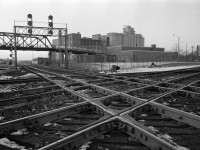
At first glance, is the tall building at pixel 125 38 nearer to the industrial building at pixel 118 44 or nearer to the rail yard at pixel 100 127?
the industrial building at pixel 118 44

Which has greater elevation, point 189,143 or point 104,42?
point 104,42

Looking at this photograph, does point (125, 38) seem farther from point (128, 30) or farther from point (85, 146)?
point (85, 146)

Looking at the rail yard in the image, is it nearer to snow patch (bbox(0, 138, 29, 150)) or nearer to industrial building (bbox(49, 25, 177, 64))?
snow patch (bbox(0, 138, 29, 150))

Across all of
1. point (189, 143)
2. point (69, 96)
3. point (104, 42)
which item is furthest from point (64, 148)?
point (104, 42)

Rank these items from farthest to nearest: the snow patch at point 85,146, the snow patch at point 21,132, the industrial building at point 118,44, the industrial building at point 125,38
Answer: the industrial building at point 125,38 → the industrial building at point 118,44 → the snow patch at point 21,132 → the snow patch at point 85,146

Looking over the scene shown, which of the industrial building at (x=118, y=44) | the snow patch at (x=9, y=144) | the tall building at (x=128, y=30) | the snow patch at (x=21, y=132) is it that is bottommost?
the snow patch at (x=9, y=144)

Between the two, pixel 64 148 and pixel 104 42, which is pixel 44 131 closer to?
pixel 64 148

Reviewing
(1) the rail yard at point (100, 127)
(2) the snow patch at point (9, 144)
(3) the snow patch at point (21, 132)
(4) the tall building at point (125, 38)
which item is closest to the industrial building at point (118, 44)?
(4) the tall building at point (125, 38)

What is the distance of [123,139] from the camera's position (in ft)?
9.82

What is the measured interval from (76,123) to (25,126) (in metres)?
0.89

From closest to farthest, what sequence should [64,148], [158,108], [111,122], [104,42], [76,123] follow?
[64,148]
[111,122]
[76,123]
[158,108]
[104,42]

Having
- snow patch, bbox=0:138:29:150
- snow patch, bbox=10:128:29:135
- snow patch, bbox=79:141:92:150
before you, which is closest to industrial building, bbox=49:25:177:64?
snow patch, bbox=10:128:29:135

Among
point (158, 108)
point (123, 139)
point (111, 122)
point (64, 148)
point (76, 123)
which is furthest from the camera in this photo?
point (158, 108)

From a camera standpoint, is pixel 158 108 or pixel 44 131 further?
pixel 158 108
